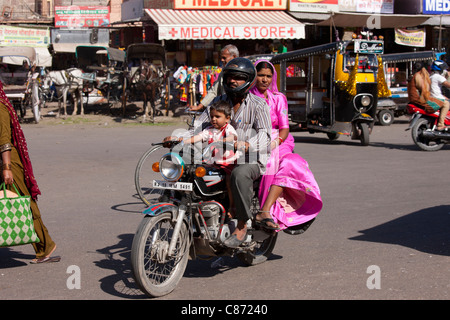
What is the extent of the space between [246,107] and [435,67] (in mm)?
9409

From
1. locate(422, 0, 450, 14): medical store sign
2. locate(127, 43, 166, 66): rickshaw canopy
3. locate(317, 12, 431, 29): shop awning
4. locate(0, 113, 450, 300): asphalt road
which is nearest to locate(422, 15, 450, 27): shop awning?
locate(422, 0, 450, 14): medical store sign

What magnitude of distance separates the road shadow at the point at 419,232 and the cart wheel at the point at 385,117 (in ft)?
40.9

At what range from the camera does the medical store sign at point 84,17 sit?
33.8 m

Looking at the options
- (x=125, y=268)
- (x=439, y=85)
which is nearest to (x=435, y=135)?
(x=439, y=85)

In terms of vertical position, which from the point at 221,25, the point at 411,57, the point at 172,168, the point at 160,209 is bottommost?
the point at 160,209

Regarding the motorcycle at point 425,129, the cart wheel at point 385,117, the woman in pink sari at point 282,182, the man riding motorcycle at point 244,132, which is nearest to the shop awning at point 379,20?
the cart wheel at point 385,117

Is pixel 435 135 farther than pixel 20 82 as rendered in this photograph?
No

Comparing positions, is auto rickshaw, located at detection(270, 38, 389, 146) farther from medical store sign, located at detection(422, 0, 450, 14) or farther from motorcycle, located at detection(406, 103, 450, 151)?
medical store sign, located at detection(422, 0, 450, 14)

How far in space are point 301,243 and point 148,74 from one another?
50.4ft

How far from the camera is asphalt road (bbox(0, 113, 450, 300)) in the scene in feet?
15.5

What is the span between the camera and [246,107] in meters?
5.08

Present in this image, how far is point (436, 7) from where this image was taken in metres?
27.3

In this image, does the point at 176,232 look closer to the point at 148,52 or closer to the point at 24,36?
the point at 148,52
